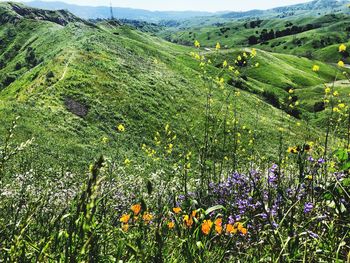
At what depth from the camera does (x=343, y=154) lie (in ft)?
11.9

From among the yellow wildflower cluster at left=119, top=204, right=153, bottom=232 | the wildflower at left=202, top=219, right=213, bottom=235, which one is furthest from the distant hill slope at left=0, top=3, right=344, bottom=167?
the wildflower at left=202, top=219, right=213, bottom=235

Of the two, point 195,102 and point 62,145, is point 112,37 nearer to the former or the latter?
point 195,102

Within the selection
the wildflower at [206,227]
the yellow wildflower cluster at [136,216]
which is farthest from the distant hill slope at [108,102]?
the wildflower at [206,227]

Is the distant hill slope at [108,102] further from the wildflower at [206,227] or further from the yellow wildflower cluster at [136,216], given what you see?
the wildflower at [206,227]

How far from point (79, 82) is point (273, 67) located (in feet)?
209

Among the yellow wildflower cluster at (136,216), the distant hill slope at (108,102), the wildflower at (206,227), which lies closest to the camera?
the yellow wildflower cluster at (136,216)

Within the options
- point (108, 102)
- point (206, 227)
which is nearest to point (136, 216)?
point (206, 227)

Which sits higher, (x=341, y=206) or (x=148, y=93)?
(x=341, y=206)

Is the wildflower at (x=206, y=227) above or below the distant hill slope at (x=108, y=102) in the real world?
above

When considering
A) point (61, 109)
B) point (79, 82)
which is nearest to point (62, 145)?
point (61, 109)

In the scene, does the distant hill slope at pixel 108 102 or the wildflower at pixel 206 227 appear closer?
the wildflower at pixel 206 227

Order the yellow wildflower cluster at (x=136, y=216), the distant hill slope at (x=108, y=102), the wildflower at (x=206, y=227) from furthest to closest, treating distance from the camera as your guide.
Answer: the distant hill slope at (x=108, y=102) → the wildflower at (x=206, y=227) → the yellow wildflower cluster at (x=136, y=216)

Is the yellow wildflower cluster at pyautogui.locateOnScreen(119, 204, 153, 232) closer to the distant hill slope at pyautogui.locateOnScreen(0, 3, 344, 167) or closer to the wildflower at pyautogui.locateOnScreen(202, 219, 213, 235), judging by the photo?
the wildflower at pyautogui.locateOnScreen(202, 219, 213, 235)

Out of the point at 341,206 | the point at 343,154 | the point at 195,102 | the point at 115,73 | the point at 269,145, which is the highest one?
the point at 343,154
